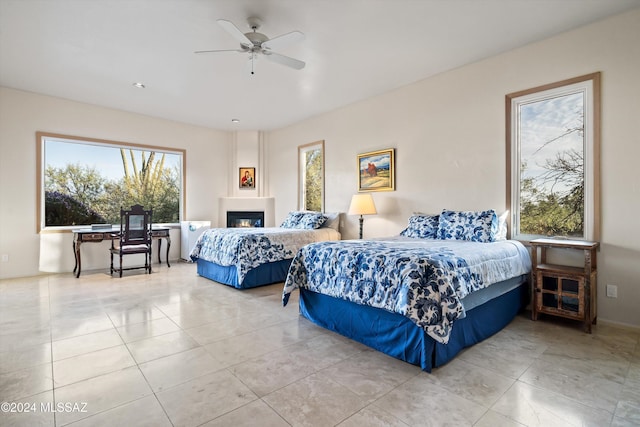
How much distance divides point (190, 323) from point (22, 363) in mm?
1140

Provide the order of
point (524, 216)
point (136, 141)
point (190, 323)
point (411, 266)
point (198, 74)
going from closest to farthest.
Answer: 1. point (411, 266)
2. point (190, 323)
3. point (524, 216)
4. point (198, 74)
5. point (136, 141)

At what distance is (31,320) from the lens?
3025mm

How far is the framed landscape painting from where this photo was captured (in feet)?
15.6

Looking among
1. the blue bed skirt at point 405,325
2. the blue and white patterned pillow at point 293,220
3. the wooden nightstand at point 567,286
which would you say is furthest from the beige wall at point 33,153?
the wooden nightstand at point 567,286

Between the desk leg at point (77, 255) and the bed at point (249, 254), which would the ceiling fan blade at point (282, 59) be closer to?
the bed at point (249, 254)

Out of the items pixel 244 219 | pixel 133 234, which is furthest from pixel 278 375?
pixel 244 219

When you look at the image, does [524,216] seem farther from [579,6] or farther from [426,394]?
[426,394]

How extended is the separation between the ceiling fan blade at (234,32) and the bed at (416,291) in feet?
6.47

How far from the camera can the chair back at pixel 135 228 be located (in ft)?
16.4

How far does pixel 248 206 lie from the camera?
7023 millimetres

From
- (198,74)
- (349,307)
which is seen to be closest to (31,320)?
(349,307)

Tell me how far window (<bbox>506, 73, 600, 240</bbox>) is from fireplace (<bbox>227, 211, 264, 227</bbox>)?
486 centimetres

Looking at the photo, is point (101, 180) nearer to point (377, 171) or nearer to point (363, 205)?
point (363, 205)

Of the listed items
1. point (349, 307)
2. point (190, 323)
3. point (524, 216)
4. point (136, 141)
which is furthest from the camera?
point (136, 141)
